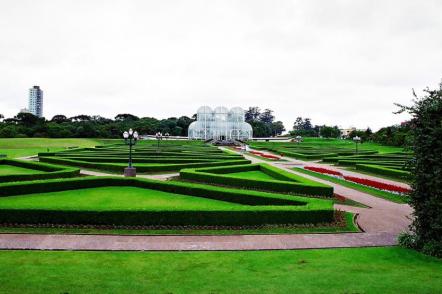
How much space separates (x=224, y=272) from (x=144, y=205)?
29.4 ft

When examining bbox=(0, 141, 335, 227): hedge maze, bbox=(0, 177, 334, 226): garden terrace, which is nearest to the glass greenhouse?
bbox=(0, 141, 335, 227): hedge maze

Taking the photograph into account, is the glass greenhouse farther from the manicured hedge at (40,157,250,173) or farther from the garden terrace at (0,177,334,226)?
the garden terrace at (0,177,334,226)

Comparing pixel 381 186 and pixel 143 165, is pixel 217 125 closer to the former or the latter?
pixel 143 165

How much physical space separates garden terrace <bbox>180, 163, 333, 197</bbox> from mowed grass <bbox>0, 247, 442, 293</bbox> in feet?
28.5

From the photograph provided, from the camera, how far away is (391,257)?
385 inches

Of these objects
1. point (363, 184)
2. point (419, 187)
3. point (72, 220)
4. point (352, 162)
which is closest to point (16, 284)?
point (72, 220)

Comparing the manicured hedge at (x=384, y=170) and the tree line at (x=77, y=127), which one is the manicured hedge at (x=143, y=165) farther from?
the tree line at (x=77, y=127)

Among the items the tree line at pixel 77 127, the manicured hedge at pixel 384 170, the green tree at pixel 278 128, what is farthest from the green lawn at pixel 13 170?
the green tree at pixel 278 128

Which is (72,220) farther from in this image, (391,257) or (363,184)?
(363,184)

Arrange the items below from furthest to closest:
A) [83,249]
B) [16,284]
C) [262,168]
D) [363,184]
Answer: [262,168]
[363,184]
[83,249]
[16,284]

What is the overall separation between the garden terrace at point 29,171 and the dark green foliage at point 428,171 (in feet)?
69.4

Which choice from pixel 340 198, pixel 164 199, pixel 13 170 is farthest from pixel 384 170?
pixel 13 170

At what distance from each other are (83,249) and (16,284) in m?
3.49

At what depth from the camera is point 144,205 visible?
54.4 feet
